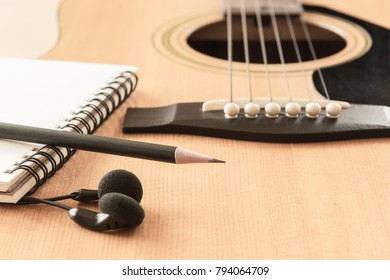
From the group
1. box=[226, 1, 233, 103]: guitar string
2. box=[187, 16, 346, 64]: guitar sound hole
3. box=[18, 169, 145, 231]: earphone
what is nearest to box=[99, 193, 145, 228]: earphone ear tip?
box=[18, 169, 145, 231]: earphone

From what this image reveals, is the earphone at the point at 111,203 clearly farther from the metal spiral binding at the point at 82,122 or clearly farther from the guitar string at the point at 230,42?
the guitar string at the point at 230,42

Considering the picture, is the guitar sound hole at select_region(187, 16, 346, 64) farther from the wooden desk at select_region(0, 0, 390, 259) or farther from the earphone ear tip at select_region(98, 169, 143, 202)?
the earphone ear tip at select_region(98, 169, 143, 202)

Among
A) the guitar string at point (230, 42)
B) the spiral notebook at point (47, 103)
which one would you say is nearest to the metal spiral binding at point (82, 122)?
the spiral notebook at point (47, 103)

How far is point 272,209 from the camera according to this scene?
Result: 1.81ft

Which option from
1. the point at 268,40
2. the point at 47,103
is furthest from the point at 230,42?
the point at 47,103

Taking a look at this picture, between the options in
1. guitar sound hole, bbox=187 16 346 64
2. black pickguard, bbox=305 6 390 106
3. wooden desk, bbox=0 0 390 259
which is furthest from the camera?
guitar sound hole, bbox=187 16 346 64

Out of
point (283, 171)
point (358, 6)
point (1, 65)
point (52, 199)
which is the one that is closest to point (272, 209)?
point (283, 171)

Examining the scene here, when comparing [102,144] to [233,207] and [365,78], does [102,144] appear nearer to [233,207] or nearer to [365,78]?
[233,207]

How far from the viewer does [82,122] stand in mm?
652

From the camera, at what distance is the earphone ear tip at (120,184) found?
53cm

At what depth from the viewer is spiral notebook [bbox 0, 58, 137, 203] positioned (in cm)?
56

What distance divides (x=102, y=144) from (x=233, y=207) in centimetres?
13
